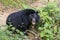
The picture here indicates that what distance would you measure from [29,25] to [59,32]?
3.15 feet

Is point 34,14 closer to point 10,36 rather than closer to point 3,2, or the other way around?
point 10,36

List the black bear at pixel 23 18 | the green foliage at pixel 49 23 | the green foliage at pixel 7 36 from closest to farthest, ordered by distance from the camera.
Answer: the green foliage at pixel 7 36 < the green foliage at pixel 49 23 < the black bear at pixel 23 18

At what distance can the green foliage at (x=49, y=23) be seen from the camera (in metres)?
5.39

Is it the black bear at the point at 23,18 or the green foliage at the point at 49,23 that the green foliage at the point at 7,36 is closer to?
the green foliage at the point at 49,23

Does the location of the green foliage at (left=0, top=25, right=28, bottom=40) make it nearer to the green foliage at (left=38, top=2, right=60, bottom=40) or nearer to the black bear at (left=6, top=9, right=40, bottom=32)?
the green foliage at (left=38, top=2, right=60, bottom=40)

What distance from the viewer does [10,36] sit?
472 centimetres

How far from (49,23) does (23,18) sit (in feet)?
2.60

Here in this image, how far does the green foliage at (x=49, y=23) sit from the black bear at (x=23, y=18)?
0.24m

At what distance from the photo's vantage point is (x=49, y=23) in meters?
5.52

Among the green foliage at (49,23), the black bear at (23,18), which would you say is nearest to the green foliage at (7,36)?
the green foliage at (49,23)

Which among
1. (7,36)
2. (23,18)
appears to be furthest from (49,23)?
(7,36)

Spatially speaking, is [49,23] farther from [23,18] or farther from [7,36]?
[7,36]

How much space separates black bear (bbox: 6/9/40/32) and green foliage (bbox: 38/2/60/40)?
0.77ft

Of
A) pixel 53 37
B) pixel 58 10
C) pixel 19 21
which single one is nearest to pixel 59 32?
pixel 53 37
